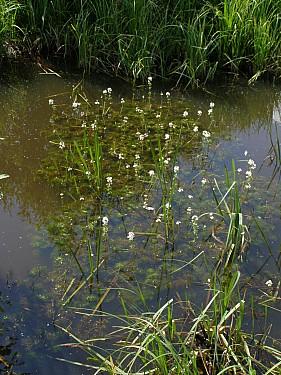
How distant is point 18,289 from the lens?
162 inches

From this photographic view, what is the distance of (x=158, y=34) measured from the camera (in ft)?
25.5

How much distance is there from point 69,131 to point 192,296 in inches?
113

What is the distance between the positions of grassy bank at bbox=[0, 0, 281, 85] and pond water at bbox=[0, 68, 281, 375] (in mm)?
382

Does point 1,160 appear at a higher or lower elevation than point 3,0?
lower

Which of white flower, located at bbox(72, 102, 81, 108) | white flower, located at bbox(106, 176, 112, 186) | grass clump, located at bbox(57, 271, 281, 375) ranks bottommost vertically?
white flower, located at bbox(72, 102, 81, 108)

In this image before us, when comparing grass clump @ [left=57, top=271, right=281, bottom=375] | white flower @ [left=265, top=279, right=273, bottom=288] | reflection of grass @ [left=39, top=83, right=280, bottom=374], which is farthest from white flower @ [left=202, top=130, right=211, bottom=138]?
grass clump @ [left=57, top=271, right=281, bottom=375]

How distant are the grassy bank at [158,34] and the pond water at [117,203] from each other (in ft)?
1.25

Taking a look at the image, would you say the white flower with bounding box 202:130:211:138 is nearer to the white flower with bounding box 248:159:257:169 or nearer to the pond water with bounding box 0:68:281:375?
the pond water with bounding box 0:68:281:375

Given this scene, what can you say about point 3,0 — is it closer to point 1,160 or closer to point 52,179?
point 1,160

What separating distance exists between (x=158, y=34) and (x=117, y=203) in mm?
3342

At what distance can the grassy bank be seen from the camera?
763 centimetres

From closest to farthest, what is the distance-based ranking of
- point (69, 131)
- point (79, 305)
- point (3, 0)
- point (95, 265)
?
point (79, 305)
point (95, 265)
point (69, 131)
point (3, 0)

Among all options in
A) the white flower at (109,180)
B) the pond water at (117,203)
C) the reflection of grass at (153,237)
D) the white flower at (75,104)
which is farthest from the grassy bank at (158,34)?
the white flower at (109,180)

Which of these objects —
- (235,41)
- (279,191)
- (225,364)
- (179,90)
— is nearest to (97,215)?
(279,191)
